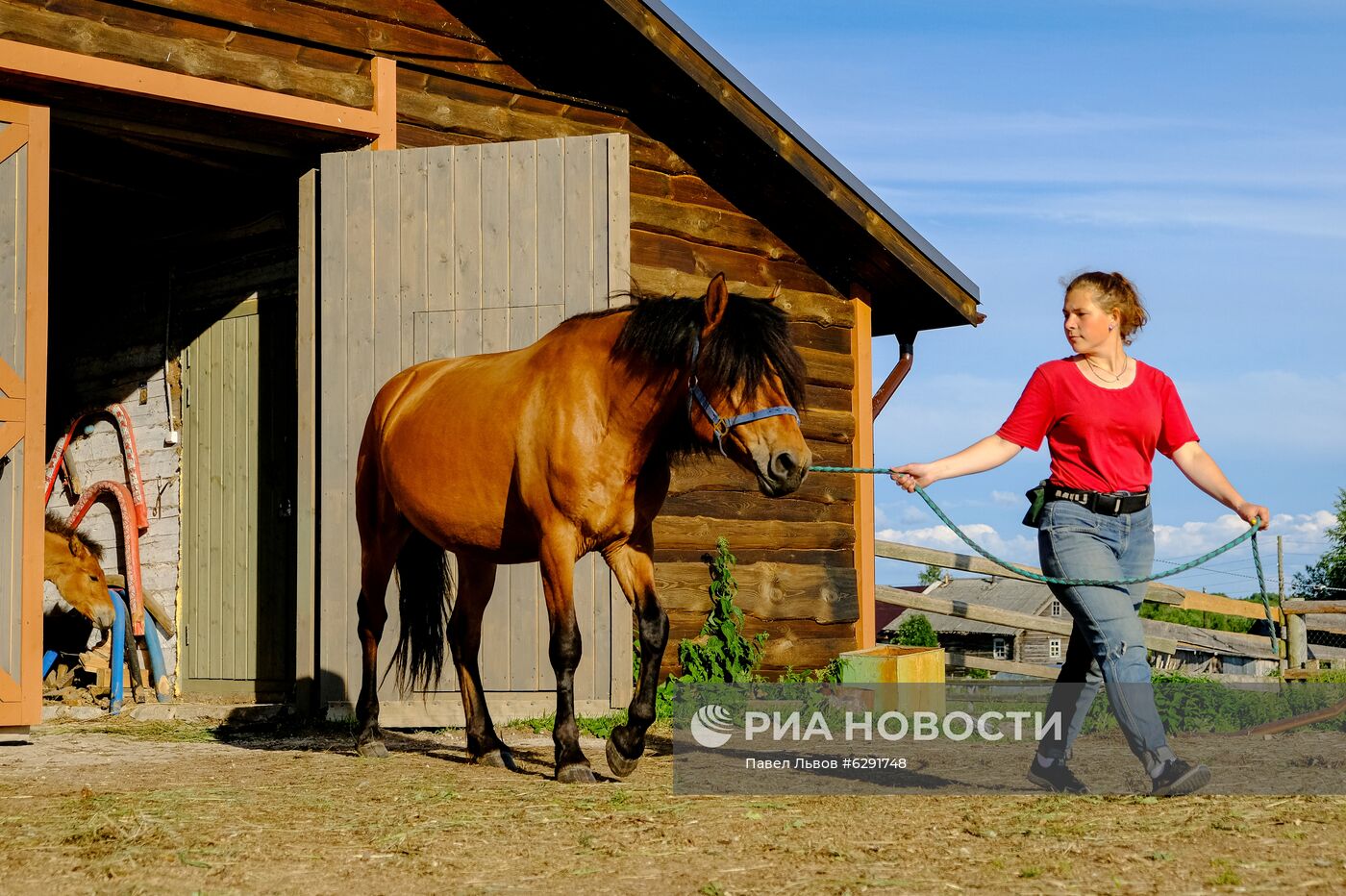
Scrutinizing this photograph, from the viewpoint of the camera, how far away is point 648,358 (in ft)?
17.1

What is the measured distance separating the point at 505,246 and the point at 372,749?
2.88 meters

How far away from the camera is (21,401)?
672 cm

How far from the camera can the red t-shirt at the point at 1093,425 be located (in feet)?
14.1

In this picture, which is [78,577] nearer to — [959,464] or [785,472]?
[785,472]

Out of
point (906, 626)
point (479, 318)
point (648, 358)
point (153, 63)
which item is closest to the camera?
point (648, 358)

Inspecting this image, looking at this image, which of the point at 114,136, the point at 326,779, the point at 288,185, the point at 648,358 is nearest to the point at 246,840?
the point at 326,779

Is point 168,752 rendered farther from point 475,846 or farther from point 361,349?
point 475,846

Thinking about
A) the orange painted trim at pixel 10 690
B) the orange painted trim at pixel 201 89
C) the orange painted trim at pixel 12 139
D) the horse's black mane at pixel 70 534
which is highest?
the orange painted trim at pixel 201 89

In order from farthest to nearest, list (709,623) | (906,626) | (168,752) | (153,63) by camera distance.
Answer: (906,626) < (709,623) < (153,63) < (168,752)

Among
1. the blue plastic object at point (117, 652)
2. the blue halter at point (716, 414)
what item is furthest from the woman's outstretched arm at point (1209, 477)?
the blue plastic object at point (117, 652)

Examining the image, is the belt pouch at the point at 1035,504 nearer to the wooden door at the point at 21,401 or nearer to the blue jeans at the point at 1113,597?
the blue jeans at the point at 1113,597

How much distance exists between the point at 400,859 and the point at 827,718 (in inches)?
184

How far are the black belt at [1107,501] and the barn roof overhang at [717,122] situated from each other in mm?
4892

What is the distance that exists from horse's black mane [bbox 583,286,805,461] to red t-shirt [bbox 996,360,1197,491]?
0.88 meters
